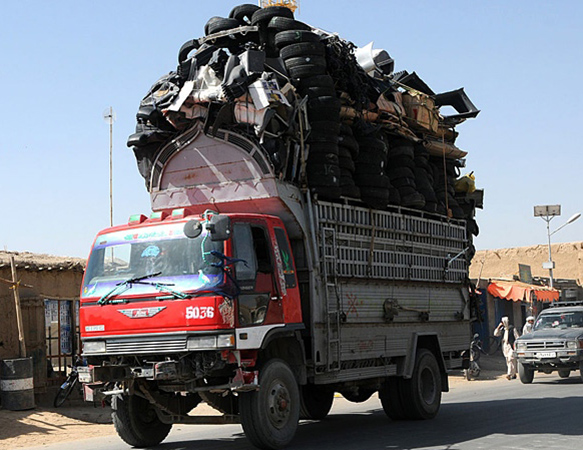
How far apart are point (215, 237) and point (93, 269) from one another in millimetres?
1917

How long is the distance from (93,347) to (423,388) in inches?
218

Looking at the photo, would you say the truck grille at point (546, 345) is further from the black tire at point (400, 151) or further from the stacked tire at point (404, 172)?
the black tire at point (400, 151)

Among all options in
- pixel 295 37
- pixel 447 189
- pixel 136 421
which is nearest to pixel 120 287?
pixel 136 421

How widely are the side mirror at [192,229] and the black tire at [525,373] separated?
45.4 feet

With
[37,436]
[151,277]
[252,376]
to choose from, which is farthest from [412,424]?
[37,436]

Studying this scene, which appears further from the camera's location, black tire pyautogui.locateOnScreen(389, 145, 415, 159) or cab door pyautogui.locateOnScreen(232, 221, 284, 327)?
black tire pyautogui.locateOnScreen(389, 145, 415, 159)

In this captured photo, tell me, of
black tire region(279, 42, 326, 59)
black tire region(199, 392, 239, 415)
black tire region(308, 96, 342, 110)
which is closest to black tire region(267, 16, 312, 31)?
black tire region(279, 42, 326, 59)

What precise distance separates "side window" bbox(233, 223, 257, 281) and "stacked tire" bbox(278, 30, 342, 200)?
1.68 meters

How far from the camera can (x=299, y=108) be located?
35.8 ft

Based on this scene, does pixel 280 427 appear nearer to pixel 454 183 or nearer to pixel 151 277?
pixel 151 277

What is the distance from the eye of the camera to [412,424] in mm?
12469

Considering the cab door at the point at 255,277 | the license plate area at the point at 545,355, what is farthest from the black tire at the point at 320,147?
the license plate area at the point at 545,355

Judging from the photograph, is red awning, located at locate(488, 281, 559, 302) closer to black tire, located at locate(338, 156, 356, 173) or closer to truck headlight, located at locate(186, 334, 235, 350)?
black tire, located at locate(338, 156, 356, 173)

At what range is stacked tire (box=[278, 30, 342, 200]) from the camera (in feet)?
36.7
